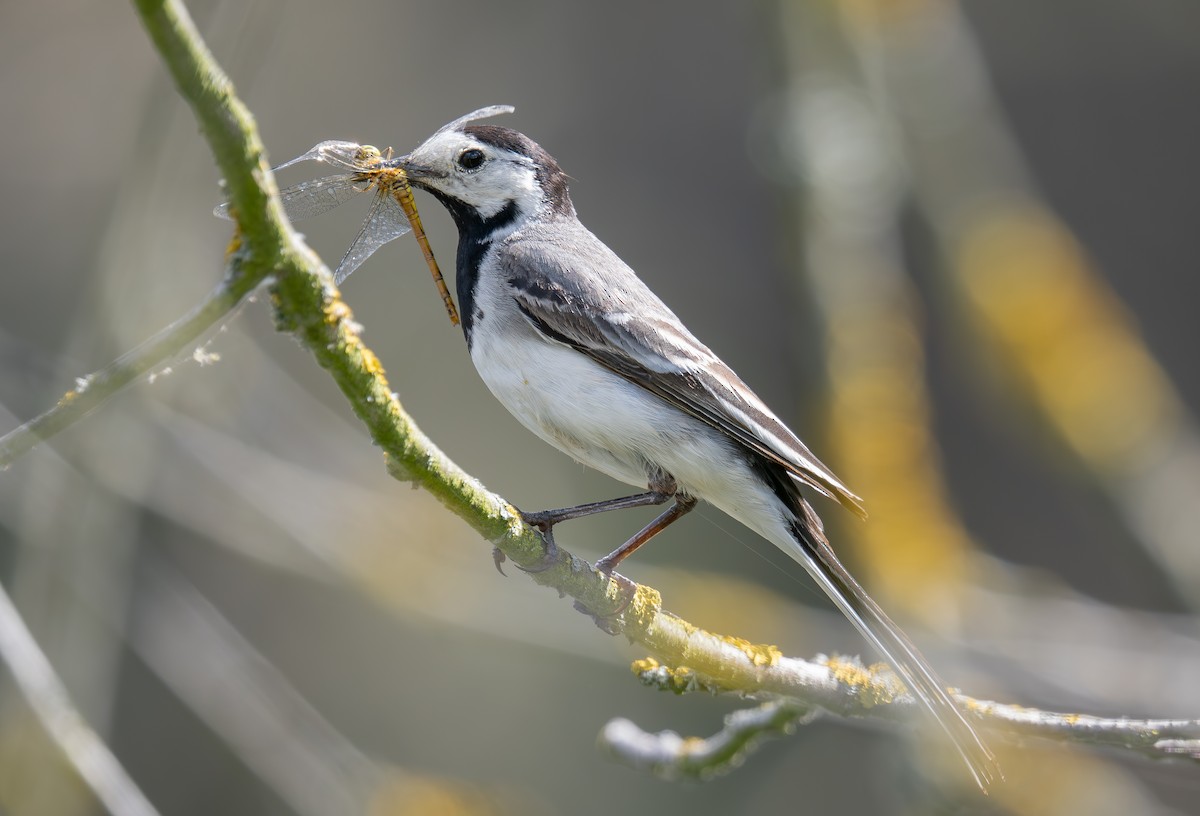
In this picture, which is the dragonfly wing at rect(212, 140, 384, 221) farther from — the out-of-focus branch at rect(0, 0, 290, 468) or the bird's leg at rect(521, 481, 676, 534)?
the out-of-focus branch at rect(0, 0, 290, 468)

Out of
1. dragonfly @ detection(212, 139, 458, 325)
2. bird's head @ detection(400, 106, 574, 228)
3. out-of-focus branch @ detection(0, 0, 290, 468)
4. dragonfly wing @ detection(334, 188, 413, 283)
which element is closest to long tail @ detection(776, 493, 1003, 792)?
dragonfly @ detection(212, 139, 458, 325)

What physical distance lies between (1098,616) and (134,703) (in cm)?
561

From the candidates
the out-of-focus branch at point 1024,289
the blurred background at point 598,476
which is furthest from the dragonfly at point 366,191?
the out-of-focus branch at point 1024,289

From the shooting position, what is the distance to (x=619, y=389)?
10.9 feet

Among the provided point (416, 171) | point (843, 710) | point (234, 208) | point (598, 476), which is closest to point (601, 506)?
point (843, 710)

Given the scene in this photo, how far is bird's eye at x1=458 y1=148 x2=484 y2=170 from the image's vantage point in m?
3.60

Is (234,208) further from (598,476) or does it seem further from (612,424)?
(598,476)

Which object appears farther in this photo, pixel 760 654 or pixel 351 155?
pixel 351 155

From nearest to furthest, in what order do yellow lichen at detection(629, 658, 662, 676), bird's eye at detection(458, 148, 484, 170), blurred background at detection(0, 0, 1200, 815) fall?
yellow lichen at detection(629, 658, 662, 676) → bird's eye at detection(458, 148, 484, 170) → blurred background at detection(0, 0, 1200, 815)

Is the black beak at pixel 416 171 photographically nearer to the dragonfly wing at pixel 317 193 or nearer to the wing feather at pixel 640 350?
the dragonfly wing at pixel 317 193

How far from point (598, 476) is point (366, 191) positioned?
177 inches

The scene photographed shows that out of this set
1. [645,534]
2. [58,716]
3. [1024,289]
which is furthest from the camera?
[1024,289]

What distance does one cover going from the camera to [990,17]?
8.11 metres

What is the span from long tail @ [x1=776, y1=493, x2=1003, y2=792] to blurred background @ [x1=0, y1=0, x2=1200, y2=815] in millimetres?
304
